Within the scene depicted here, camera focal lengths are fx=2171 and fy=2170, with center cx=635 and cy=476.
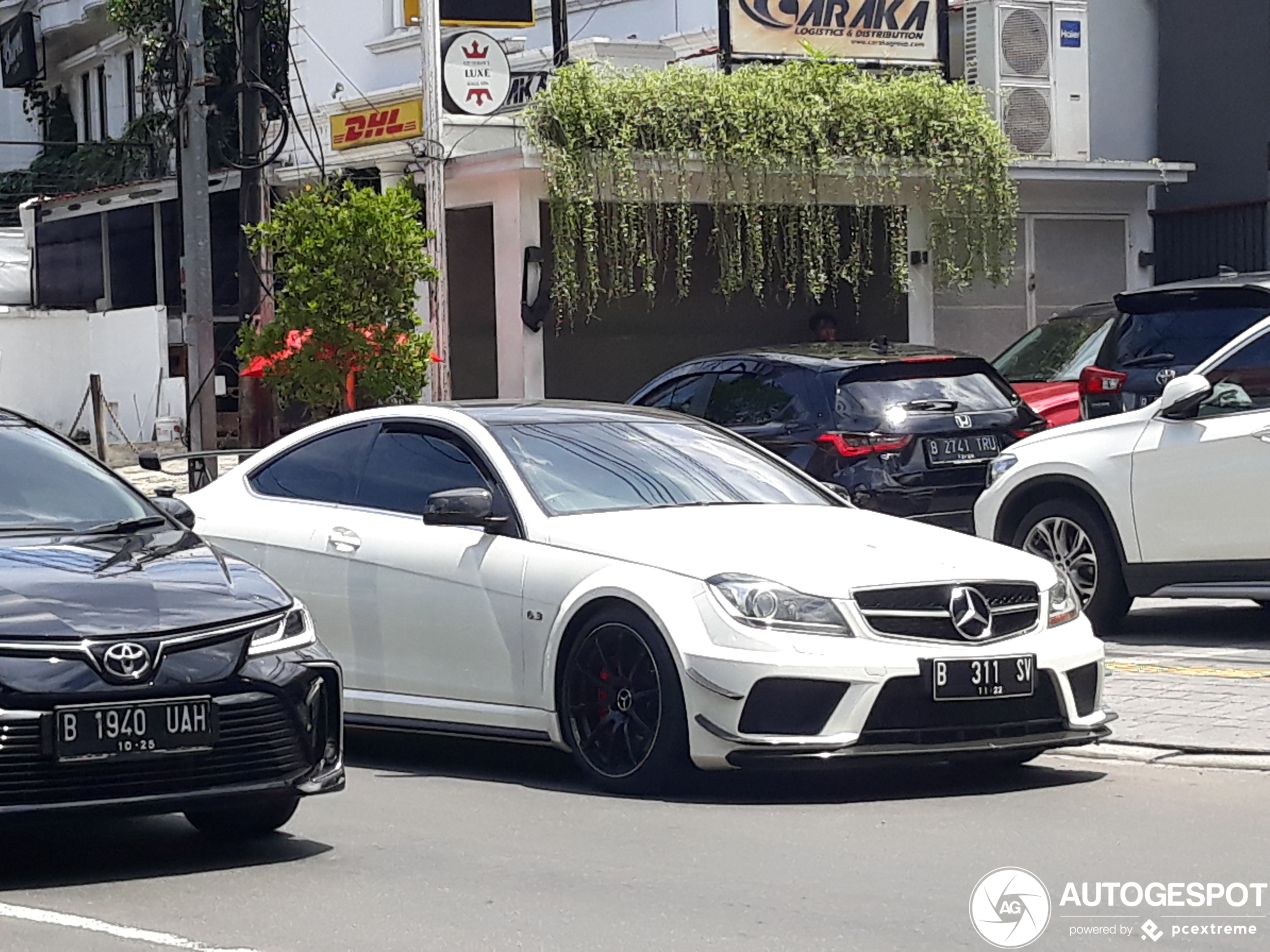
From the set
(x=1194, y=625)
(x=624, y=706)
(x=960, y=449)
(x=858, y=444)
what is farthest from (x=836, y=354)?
(x=624, y=706)

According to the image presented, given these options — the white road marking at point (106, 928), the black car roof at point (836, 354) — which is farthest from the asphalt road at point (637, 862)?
the black car roof at point (836, 354)

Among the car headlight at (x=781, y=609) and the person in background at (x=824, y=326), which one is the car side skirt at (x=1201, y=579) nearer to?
the car headlight at (x=781, y=609)

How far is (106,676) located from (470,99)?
1454 cm

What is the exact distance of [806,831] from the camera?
7.16 metres

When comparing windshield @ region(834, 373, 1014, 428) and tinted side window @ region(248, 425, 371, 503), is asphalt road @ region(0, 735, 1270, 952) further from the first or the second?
windshield @ region(834, 373, 1014, 428)

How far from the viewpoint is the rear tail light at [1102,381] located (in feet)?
47.0

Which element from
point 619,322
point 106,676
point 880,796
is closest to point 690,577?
point 880,796

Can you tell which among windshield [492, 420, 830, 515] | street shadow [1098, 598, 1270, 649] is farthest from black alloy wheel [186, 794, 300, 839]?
street shadow [1098, 598, 1270, 649]

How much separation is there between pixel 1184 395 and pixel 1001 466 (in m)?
1.52

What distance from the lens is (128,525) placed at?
759cm

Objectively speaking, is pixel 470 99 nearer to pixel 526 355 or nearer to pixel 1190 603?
pixel 526 355

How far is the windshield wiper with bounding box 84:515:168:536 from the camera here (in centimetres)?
745

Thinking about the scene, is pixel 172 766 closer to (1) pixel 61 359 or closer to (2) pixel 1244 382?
(2) pixel 1244 382

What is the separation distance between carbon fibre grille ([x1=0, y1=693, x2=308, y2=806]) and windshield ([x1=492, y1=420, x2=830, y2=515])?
2.11m
